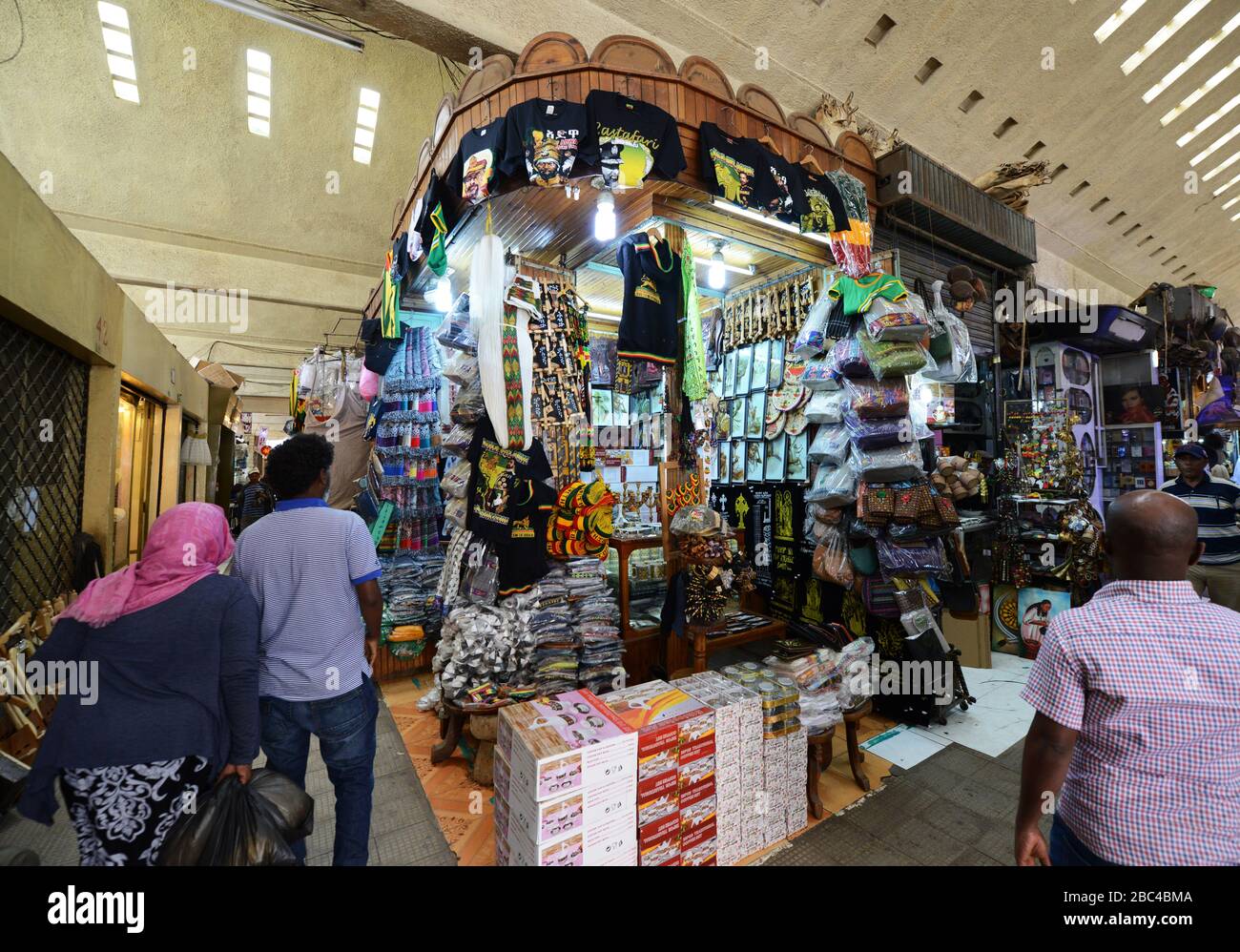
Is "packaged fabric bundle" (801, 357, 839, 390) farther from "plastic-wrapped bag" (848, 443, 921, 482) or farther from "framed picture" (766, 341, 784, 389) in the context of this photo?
"framed picture" (766, 341, 784, 389)

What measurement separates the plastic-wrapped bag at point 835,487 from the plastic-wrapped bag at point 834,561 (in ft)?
0.86

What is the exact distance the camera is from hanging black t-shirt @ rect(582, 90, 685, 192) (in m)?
2.85

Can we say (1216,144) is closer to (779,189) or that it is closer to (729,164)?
(779,189)

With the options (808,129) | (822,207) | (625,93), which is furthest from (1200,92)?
(625,93)

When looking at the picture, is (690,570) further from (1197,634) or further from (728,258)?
(728,258)

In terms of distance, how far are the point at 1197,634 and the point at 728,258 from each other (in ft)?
13.7

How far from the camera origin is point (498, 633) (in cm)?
300

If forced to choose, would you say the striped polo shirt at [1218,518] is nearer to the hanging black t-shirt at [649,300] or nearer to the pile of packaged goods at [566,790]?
the hanging black t-shirt at [649,300]

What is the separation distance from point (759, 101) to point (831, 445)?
2674 millimetres

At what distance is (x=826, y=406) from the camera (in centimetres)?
385

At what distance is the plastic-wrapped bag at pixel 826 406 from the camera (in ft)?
12.4

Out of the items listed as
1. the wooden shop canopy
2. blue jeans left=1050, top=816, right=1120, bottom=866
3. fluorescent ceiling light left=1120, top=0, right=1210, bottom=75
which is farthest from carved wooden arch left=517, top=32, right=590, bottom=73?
fluorescent ceiling light left=1120, top=0, right=1210, bottom=75

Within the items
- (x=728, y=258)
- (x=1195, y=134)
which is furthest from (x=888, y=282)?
(x=1195, y=134)

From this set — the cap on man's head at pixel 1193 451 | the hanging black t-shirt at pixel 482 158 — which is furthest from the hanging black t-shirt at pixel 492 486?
the cap on man's head at pixel 1193 451
